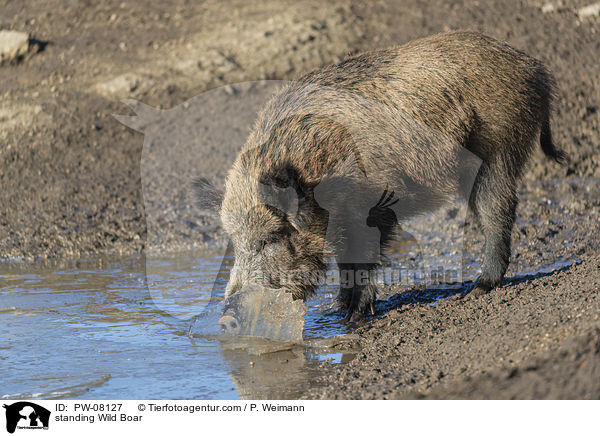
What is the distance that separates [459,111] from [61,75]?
27.5ft

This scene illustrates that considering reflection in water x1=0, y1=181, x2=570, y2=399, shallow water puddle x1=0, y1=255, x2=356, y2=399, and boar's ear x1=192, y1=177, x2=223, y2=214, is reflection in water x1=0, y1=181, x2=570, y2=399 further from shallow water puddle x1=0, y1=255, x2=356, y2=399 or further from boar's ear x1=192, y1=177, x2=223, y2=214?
boar's ear x1=192, y1=177, x2=223, y2=214

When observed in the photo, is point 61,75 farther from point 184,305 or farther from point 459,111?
point 459,111

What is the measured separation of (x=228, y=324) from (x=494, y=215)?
2.34 meters

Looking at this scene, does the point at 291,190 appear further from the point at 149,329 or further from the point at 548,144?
the point at 548,144

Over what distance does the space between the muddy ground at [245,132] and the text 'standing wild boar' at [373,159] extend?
66cm

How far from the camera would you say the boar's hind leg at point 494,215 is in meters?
6.10

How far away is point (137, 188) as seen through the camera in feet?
32.9

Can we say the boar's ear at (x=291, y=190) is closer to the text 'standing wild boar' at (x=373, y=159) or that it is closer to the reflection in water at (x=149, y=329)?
the text 'standing wild boar' at (x=373, y=159)

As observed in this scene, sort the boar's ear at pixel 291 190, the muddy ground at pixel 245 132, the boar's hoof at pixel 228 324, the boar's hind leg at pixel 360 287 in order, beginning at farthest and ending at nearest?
the boar's hind leg at pixel 360 287
the boar's ear at pixel 291 190
the boar's hoof at pixel 228 324
the muddy ground at pixel 245 132

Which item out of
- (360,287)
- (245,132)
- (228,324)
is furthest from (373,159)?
(245,132)

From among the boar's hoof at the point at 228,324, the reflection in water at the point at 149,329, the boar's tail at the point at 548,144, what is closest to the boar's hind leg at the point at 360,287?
the reflection in water at the point at 149,329

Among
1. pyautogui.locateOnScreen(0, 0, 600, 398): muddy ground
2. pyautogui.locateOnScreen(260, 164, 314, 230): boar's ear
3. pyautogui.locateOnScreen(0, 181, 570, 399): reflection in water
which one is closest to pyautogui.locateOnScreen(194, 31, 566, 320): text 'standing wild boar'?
pyautogui.locateOnScreen(260, 164, 314, 230): boar's ear
